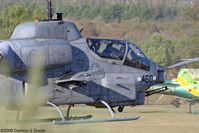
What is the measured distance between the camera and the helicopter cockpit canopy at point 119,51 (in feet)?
31.1

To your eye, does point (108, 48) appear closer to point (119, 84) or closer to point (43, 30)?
point (119, 84)

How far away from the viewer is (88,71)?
905 centimetres

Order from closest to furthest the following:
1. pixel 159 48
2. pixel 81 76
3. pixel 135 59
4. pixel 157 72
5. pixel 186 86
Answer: pixel 81 76 → pixel 135 59 → pixel 157 72 → pixel 186 86 → pixel 159 48

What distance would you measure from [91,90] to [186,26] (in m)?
76.3

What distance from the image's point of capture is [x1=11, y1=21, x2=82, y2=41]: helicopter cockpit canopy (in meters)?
8.95

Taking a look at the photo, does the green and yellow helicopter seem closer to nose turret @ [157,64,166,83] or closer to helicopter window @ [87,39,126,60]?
nose turret @ [157,64,166,83]

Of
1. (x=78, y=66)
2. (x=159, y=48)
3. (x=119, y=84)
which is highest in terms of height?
(x=78, y=66)

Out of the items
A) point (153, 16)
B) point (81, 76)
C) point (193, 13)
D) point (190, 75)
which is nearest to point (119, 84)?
point (81, 76)

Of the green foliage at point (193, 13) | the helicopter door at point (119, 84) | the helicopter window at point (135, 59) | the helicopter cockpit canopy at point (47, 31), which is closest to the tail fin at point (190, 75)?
the helicopter window at point (135, 59)

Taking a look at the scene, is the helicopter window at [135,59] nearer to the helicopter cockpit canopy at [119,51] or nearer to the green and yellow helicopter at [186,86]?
the helicopter cockpit canopy at [119,51]

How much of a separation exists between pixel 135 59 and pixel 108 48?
0.85 metres

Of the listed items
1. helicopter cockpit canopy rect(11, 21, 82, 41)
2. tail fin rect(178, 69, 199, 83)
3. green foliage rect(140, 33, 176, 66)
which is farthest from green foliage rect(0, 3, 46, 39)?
green foliage rect(140, 33, 176, 66)

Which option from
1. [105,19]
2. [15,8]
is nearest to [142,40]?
[105,19]

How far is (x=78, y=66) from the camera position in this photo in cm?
917
